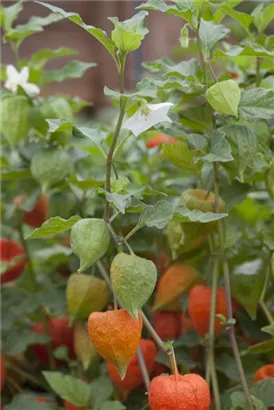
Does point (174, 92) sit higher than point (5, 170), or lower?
higher

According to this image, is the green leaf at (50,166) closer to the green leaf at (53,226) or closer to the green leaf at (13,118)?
the green leaf at (13,118)

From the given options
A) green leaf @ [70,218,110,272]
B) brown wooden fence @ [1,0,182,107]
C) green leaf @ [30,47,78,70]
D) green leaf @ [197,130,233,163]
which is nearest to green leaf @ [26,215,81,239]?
green leaf @ [70,218,110,272]

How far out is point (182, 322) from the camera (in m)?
0.85

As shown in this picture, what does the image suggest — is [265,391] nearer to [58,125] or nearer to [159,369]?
[159,369]

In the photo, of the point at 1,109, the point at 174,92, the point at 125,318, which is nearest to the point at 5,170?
the point at 1,109

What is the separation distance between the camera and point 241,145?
2.15 ft

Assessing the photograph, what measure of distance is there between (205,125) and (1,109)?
8.3 inches

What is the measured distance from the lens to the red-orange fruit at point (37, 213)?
3.23 ft

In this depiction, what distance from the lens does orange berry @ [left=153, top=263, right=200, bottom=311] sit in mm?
774

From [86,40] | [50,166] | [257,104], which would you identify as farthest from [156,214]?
[86,40]

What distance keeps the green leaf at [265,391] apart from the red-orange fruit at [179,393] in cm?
9

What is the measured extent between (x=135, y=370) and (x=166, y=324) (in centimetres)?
13

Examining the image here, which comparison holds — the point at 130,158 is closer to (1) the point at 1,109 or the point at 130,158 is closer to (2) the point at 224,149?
(1) the point at 1,109

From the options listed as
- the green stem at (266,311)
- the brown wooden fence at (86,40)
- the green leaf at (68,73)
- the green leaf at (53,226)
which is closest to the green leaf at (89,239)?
the green leaf at (53,226)
